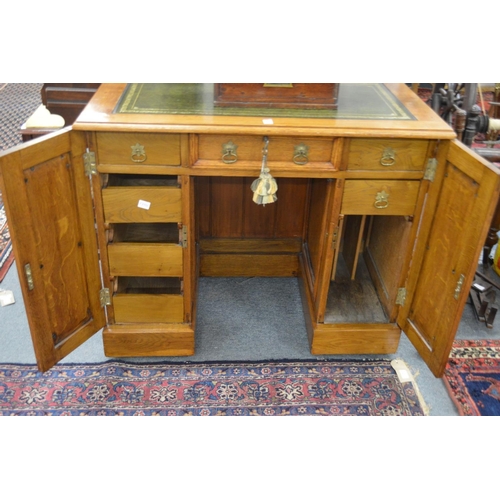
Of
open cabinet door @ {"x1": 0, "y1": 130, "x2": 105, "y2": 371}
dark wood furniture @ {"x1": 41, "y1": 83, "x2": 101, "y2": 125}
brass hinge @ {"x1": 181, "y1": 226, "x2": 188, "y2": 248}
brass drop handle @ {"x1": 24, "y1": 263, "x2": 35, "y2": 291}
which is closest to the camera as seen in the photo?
open cabinet door @ {"x1": 0, "y1": 130, "x2": 105, "y2": 371}

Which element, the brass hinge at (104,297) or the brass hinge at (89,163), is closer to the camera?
the brass hinge at (89,163)

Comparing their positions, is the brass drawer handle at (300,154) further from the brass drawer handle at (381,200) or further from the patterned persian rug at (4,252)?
the patterned persian rug at (4,252)

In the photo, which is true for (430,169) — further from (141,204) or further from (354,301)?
(141,204)

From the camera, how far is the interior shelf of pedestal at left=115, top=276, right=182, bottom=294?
106 inches

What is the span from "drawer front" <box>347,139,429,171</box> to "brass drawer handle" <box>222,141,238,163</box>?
462 millimetres

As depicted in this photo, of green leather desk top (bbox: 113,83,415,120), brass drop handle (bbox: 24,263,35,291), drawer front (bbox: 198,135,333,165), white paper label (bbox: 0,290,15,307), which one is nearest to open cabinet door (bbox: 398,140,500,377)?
green leather desk top (bbox: 113,83,415,120)

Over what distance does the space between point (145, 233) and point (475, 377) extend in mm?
1778

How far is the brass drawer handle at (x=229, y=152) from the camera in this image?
6.72 ft

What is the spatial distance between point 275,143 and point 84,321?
3.86ft

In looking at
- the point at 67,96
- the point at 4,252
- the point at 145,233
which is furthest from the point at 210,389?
the point at 67,96

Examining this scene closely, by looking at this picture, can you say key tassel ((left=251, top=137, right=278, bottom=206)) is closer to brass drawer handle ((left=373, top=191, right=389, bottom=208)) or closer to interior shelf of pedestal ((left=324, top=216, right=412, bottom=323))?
brass drawer handle ((left=373, top=191, right=389, bottom=208))

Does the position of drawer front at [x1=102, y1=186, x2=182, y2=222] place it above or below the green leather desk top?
below

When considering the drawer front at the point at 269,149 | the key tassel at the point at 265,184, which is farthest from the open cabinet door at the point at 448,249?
the key tassel at the point at 265,184

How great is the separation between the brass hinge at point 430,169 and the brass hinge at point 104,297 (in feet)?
4.89
